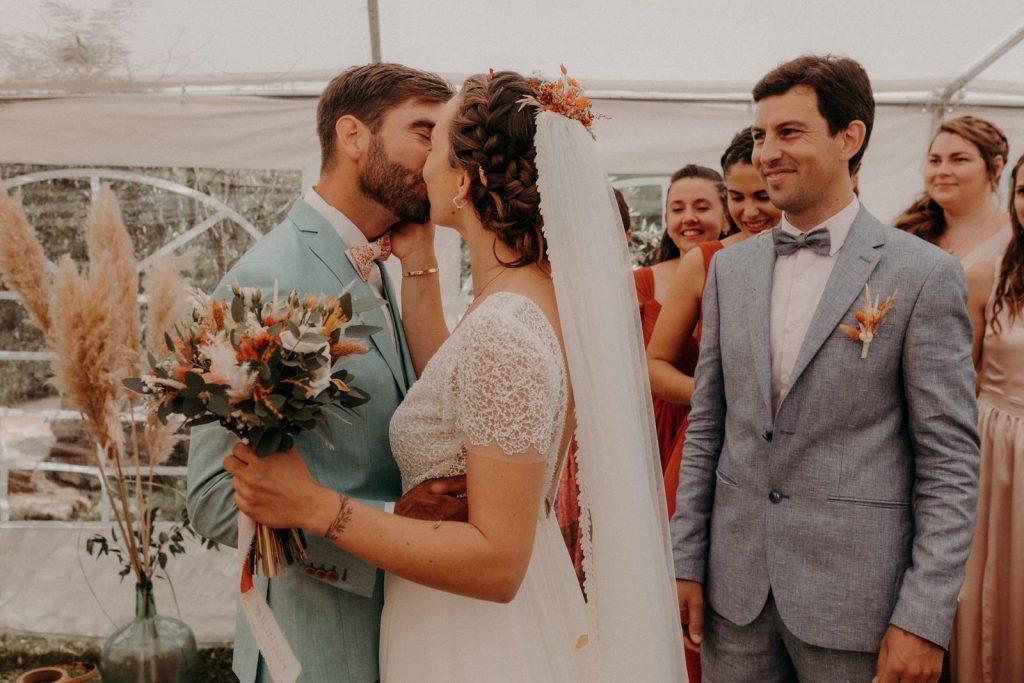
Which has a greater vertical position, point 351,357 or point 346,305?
point 346,305

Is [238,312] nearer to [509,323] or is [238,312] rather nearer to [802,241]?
[509,323]

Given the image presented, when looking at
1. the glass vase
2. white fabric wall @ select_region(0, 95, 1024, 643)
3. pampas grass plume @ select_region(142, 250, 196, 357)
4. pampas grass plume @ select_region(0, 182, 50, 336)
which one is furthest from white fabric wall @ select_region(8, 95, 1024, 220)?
the glass vase

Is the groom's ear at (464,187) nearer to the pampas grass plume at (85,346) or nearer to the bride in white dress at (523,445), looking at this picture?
the bride in white dress at (523,445)

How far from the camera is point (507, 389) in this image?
1.47m

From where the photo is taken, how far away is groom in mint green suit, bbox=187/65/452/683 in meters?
1.69

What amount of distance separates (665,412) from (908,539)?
62.5 inches

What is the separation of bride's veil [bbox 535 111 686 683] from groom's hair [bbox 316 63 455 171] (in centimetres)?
59

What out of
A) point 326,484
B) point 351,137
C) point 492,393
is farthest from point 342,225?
point 492,393

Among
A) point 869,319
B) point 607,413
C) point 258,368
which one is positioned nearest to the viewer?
point 258,368

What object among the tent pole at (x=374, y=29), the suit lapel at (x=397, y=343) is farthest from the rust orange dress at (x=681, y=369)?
the tent pole at (x=374, y=29)

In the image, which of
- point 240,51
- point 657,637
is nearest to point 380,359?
point 657,637

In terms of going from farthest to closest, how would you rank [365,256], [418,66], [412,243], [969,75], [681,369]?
[969,75] → [418,66] → [681,369] → [412,243] → [365,256]

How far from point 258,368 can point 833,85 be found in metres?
1.66

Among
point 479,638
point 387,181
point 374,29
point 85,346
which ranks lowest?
point 479,638
